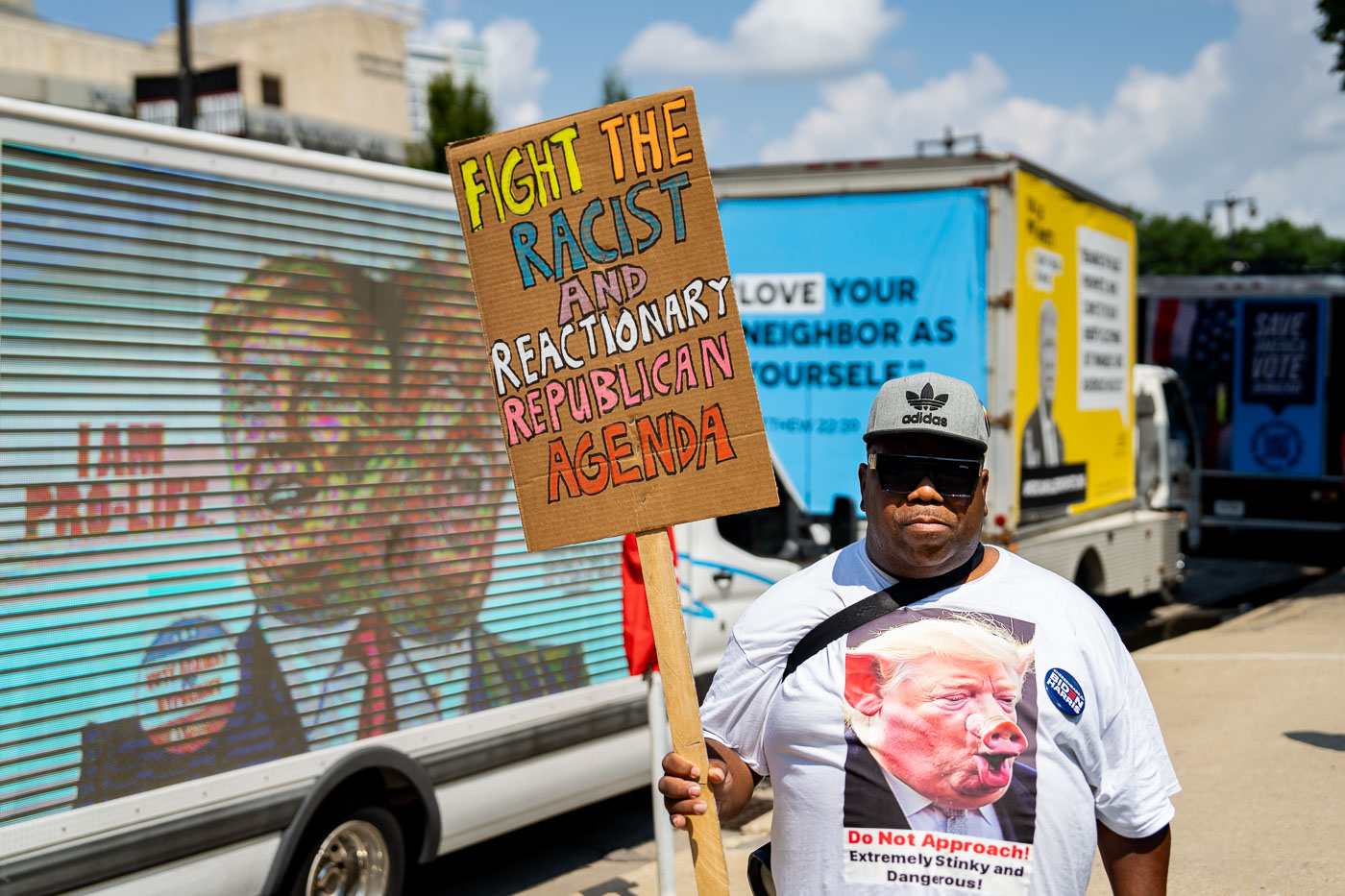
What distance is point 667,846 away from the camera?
504 cm

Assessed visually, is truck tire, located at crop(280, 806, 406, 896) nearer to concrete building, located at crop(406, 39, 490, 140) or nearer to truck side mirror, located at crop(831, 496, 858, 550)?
truck side mirror, located at crop(831, 496, 858, 550)

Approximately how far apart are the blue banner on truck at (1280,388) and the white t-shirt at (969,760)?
51.5 feet

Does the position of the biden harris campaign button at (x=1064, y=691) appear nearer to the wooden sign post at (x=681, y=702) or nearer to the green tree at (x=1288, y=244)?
the wooden sign post at (x=681, y=702)

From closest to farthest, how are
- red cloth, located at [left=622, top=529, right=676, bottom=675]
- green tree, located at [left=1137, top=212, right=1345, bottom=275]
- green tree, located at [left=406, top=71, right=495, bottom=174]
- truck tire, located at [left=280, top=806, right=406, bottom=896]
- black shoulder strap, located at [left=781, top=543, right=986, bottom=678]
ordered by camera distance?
black shoulder strap, located at [left=781, top=543, right=986, bottom=678] → truck tire, located at [left=280, top=806, right=406, bottom=896] → red cloth, located at [left=622, top=529, right=676, bottom=675] → green tree, located at [left=406, top=71, right=495, bottom=174] → green tree, located at [left=1137, top=212, right=1345, bottom=275]

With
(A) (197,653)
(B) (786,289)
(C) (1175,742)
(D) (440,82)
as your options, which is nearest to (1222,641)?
(C) (1175,742)

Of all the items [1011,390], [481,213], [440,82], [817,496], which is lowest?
[817,496]

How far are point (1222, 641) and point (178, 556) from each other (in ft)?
28.8

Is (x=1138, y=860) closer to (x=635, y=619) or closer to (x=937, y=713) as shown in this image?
(x=937, y=713)

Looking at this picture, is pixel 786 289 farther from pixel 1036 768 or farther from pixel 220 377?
pixel 1036 768

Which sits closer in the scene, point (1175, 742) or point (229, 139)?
point (229, 139)

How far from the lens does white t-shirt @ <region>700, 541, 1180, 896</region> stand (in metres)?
2.25

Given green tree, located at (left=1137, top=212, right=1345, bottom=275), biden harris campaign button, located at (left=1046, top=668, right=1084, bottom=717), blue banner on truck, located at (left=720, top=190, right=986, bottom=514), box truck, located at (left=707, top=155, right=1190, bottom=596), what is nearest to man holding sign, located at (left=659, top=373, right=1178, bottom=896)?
biden harris campaign button, located at (left=1046, top=668, right=1084, bottom=717)

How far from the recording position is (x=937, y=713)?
2.28 metres

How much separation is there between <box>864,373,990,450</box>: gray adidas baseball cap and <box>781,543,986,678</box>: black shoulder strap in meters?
0.25
